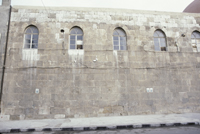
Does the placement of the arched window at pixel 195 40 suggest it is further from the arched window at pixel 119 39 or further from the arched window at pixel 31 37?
the arched window at pixel 31 37

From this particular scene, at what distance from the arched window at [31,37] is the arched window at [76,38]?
7.15 feet

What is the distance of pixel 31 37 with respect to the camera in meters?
8.70

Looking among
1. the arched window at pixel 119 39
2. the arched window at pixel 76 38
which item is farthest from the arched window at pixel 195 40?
the arched window at pixel 76 38

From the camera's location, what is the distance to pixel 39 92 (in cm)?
798

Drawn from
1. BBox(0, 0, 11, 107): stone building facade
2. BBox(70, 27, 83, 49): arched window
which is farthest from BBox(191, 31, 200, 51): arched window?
BBox(0, 0, 11, 107): stone building facade

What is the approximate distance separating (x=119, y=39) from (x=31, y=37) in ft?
18.2

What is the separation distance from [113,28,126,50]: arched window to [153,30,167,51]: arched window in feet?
7.04

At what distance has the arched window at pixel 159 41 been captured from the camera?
9.34 m

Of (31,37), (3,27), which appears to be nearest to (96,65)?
(31,37)

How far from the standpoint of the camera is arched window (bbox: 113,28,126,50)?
902 cm

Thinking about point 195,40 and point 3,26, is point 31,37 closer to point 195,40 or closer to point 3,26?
point 3,26

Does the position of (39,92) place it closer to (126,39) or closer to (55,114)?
(55,114)

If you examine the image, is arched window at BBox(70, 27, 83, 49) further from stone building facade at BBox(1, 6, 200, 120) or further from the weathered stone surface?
the weathered stone surface

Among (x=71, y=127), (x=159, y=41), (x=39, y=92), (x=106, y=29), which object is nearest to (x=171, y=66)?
(x=159, y=41)
